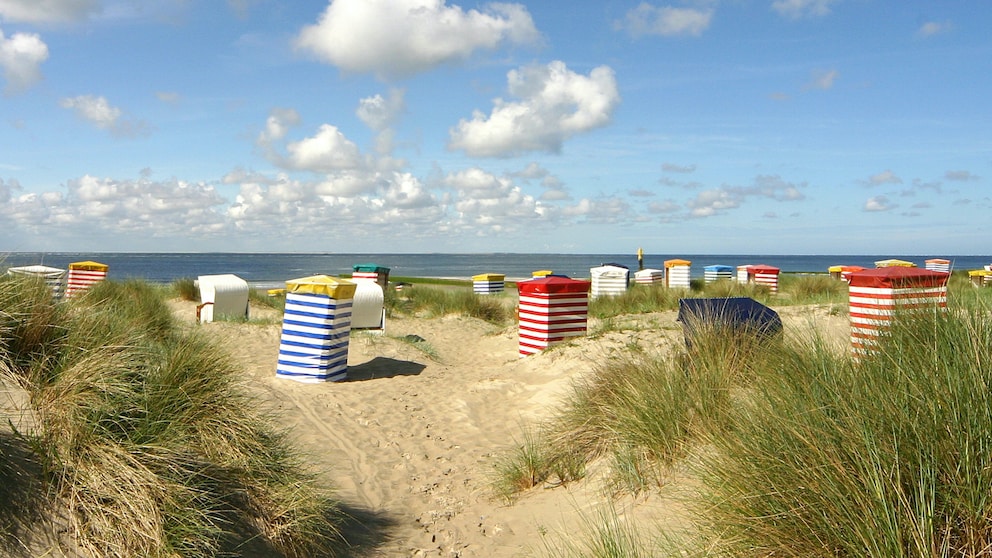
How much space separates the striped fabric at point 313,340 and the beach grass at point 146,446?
4706 millimetres

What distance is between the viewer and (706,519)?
3.35 metres

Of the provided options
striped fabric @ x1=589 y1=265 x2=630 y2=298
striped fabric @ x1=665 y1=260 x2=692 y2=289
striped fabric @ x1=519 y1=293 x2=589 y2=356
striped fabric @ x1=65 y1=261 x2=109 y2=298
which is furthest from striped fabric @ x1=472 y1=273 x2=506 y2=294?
striped fabric @ x1=519 y1=293 x2=589 y2=356

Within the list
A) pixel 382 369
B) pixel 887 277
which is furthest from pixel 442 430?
pixel 887 277

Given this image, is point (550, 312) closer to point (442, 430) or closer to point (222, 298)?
point (442, 430)

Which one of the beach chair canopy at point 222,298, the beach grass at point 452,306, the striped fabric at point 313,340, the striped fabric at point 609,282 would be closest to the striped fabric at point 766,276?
the striped fabric at point 609,282

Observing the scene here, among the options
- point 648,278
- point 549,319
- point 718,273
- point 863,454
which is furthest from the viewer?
point 718,273

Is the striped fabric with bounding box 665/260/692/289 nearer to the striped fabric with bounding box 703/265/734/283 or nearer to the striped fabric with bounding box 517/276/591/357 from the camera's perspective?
the striped fabric with bounding box 703/265/734/283

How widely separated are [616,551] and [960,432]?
59.2 inches

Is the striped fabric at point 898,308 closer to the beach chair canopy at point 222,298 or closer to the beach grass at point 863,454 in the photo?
the beach grass at point 863,454

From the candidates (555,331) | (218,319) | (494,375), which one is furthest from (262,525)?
(218,319)

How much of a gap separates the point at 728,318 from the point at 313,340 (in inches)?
231

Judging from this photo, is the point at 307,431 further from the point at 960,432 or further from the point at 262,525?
the point at 960,432

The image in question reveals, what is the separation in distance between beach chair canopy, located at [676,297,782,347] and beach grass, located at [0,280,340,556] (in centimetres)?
365

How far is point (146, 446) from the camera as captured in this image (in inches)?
149
